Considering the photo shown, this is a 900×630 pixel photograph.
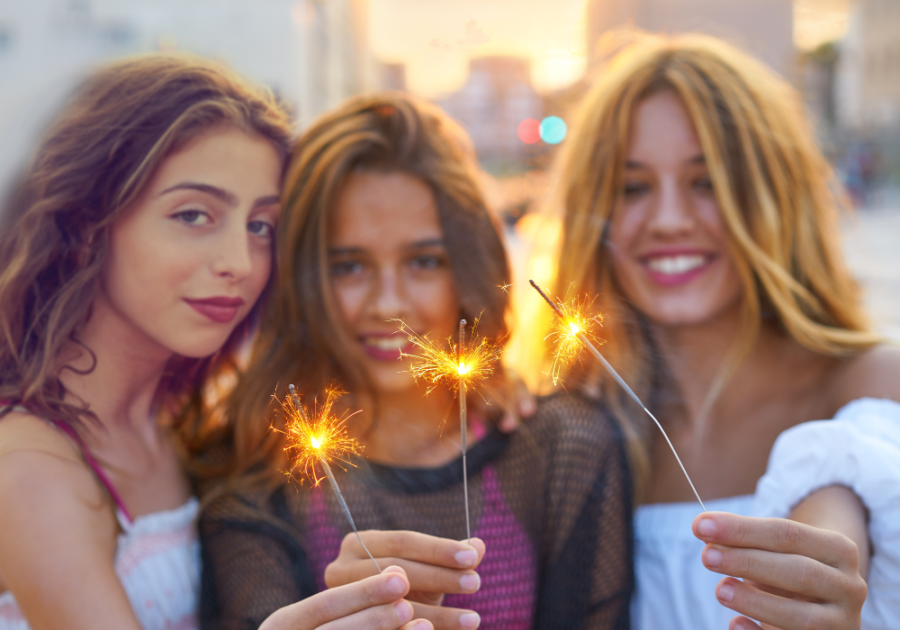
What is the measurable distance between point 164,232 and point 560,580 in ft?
2.07

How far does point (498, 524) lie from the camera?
2.10 feet

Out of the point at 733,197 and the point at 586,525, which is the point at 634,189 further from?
the point at 586,525

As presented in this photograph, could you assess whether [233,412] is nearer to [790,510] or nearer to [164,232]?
[164,232]

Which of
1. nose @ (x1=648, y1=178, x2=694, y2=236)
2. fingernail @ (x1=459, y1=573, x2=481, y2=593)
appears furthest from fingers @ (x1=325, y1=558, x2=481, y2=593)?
nose @ (x1=648, y1=178, x2=694, y2=236)

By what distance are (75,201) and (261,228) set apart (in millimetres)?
190

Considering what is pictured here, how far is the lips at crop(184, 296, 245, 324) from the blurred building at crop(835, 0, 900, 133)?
1092mm

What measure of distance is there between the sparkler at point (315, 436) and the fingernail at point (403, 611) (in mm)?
49

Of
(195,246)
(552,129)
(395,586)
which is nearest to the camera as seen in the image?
(395,586)

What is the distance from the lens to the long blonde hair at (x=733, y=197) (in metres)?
0.72

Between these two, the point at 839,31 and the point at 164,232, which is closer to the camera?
the point at 164,232

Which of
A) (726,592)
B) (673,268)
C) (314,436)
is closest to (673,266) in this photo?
(673,268)

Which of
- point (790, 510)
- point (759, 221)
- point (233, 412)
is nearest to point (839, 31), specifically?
point (759, 221)

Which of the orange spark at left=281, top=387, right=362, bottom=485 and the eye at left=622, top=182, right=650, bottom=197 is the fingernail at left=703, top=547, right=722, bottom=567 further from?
the eye at left=622, top=182, right=650, bottom=197

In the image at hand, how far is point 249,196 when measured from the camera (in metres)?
0.57
